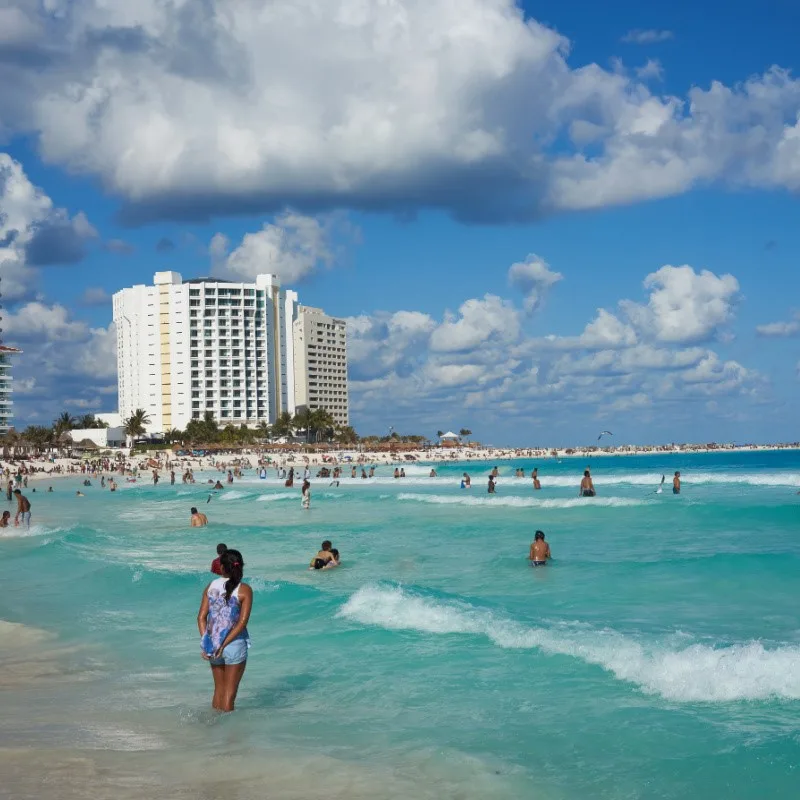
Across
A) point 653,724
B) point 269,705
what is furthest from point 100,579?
point 653,724

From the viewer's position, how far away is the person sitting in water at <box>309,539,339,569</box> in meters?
20.0

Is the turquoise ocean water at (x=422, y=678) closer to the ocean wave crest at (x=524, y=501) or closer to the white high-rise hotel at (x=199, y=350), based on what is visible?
the ocean wave crest at (x=524, y=501)

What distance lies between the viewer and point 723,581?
16.8 meters

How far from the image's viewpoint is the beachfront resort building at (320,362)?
162m

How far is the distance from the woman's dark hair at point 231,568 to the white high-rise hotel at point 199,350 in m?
140

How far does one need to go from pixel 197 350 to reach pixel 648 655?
141 metres

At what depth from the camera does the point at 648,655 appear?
1028cm

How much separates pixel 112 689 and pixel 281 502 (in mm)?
38690

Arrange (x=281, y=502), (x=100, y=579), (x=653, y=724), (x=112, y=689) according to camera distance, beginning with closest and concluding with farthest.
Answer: (x=653, y=724) < (x=112, y=689) < (x=100, y=579) < (x=281, y=502)

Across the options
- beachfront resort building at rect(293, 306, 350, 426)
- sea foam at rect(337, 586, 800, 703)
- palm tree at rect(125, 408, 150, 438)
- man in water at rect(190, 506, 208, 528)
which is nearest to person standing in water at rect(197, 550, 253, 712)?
sea foam at rect(337, 586, 800, 703)

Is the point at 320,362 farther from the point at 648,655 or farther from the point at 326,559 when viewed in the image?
the point at 648,655

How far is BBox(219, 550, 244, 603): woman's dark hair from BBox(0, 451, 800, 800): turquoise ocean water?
1.38m

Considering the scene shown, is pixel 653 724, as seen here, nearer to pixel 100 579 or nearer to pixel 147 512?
pixel 100 579

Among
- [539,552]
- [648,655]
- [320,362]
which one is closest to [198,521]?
[539,552]
